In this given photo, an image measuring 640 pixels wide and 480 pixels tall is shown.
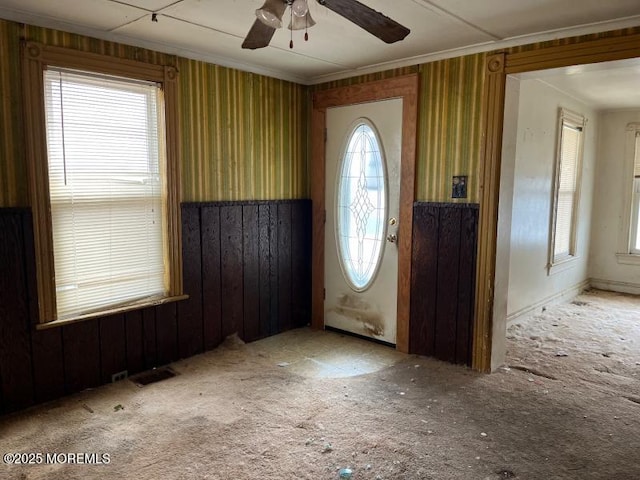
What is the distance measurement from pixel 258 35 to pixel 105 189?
5.08 feet

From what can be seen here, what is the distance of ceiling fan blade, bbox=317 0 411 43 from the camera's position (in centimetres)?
193

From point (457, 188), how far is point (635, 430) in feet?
5.99

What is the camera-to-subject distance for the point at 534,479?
7.26 feet

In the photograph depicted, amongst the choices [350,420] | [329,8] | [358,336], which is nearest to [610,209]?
[358,336]

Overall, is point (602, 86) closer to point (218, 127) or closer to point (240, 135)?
point (240, 135)

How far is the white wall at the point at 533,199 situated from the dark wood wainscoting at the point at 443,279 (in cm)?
110

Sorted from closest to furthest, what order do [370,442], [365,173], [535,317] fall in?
[370,442]
[365,173]
[535,317]

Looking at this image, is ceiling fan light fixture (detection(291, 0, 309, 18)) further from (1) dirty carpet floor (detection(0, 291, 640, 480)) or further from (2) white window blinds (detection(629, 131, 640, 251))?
(2) white window blinds (detection(629, 131, 640, 251))

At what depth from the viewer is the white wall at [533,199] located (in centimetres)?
447

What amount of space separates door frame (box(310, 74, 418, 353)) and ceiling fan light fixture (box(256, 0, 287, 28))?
76.8 inches

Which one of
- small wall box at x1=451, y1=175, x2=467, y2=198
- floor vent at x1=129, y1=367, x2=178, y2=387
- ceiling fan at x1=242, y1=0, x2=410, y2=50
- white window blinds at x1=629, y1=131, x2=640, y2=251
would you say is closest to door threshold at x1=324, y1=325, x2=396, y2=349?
small wall box at x1=451, y1=175, x2=467, y2=198

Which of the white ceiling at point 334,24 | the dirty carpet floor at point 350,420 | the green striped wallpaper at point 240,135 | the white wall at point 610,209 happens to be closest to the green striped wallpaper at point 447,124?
the white ceiling at point 334,24

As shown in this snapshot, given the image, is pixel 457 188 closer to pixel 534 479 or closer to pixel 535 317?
pixel 534 479

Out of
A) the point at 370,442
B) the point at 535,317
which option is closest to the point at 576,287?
the point at 535,317
